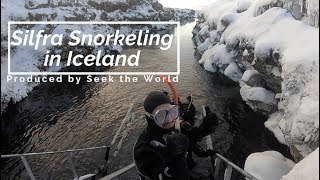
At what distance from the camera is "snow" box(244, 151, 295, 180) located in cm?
1012

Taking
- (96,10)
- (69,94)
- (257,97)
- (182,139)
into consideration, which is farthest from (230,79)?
(96,10)

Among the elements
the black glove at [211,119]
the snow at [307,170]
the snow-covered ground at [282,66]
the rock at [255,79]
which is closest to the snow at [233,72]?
the snow-covered ground at [282,66]

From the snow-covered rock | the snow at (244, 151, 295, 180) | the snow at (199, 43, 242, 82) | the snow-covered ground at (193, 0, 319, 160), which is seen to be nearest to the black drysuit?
the snow-covered ground at (193, 0, 319, 160)

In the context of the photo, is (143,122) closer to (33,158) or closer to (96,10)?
(33,158)

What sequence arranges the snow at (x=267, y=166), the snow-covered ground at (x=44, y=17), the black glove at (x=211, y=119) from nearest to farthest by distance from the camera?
the black glove at (x=211, y=119) < the snow at (x=267, y=166) < the snow-covered ground at (x=44, y=17)

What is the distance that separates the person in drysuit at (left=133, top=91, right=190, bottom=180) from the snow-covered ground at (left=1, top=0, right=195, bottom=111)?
18.6m

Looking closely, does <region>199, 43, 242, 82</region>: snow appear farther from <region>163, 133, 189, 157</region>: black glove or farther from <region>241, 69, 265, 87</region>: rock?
<region>163, 133, 189, 157</region>: black glove

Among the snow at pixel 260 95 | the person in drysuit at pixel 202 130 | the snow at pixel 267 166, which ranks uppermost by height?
the person in drysuit at pixel 202 130

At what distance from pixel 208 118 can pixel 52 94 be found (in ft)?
63.0

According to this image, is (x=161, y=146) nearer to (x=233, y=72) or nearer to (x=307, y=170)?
(x=307, y=170)

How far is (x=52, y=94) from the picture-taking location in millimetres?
23172

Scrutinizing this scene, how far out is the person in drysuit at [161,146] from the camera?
13.5 ft

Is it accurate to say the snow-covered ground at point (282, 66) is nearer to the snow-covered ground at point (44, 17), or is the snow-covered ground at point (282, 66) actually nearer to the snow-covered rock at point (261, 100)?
the snow-covered rock at point (261, 100)

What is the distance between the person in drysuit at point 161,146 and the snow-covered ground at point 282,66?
3616 millimetres
